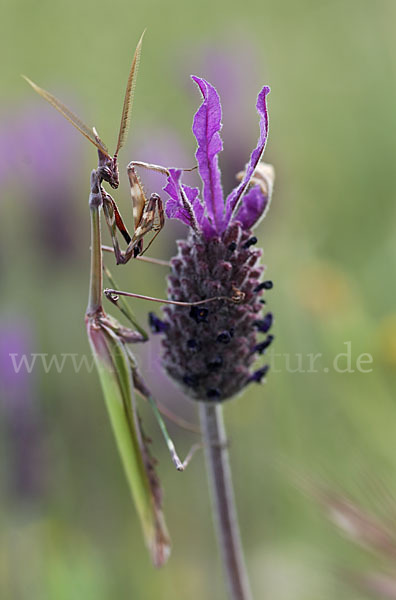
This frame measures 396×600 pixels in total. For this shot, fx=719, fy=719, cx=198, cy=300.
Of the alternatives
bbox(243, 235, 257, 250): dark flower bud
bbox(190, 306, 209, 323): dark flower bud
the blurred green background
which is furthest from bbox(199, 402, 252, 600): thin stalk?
the blurred green background

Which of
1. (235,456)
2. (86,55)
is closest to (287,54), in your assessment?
(86,55)

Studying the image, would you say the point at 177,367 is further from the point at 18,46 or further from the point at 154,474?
the point at 18,46

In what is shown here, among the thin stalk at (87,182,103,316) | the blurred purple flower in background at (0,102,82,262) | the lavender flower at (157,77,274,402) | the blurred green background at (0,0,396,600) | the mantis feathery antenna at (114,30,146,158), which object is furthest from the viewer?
the blurred purple flower in background at (0,102,82,262)

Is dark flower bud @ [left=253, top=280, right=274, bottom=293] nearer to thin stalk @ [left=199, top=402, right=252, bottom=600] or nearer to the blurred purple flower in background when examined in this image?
thin stalk @ [left=199, top=402, right=252, bottom=600]

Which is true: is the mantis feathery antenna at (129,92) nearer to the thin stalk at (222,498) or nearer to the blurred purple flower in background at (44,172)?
the thin stalk at (222,498)

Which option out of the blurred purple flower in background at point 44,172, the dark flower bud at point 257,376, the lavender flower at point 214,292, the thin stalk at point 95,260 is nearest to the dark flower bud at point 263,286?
the lavender flower at point 214,292

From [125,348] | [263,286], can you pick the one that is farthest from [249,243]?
[125,348]

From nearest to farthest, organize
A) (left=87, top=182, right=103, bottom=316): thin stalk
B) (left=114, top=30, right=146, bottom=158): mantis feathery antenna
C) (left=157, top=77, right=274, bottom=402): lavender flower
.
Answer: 1. (left=114, top=30, right=146, bottom=158): mantis feathery antenna
2. (left=157, top=77, right=274, bottom=402): lavender flower
3. (left=87, top=182, right=103, bottom=316): thin stalk
